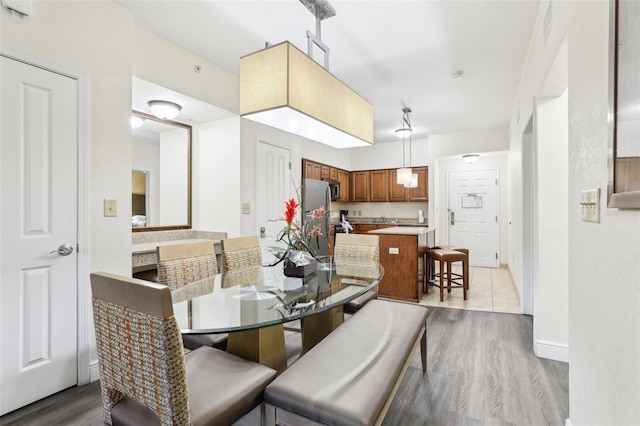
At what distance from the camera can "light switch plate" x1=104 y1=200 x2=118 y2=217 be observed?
222 cm

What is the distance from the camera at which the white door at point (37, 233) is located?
69.5 inches

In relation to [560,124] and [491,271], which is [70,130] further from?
[491,271]

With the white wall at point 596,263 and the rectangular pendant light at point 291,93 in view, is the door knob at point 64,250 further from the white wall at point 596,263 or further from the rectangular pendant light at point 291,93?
the white wall at point 596,263

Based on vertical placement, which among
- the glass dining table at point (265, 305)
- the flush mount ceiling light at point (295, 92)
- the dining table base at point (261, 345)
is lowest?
the dining table base at point (261, 345)

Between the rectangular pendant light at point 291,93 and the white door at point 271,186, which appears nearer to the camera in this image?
the rectangular pendant light at point 291,93

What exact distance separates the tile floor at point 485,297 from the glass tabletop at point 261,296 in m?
1.83

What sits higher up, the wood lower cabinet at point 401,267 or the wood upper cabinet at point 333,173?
the wood upper cabinet at point 333,173

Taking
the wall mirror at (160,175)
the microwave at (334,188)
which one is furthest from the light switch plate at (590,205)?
the microwave at (334,188)

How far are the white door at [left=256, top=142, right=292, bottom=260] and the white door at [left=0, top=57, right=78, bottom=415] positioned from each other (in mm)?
1982

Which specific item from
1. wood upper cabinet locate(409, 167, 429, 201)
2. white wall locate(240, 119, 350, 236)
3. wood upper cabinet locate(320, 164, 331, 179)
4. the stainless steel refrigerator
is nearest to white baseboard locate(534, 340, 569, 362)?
white wall locate(240, 119, 350, 236)

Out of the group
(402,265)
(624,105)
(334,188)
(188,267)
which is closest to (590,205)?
(624,105)

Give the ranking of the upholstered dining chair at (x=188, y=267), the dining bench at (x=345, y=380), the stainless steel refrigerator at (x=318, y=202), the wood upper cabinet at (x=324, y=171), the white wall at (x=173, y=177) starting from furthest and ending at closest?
the wood upper cabinet at (x=324, y=171)
the stainless steel refrigerator at (x=318, y=202)
the white wall at (x=173, y=177)
the upholstered dining chair at (x=188, y=267)
the dining bench at (x=345, y=380)

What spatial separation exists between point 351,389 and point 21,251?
205cm

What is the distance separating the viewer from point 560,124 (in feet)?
7.68
